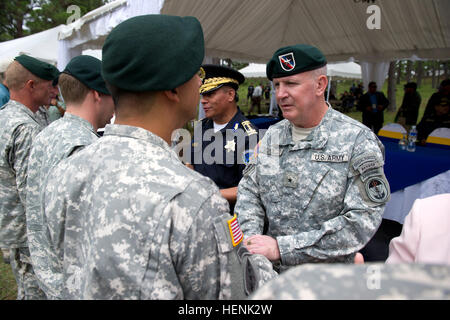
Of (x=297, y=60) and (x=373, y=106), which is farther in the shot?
(x=373, y=106)

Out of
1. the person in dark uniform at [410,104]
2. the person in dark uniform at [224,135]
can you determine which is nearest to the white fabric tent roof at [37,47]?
the person in dark uniform at [224,135]

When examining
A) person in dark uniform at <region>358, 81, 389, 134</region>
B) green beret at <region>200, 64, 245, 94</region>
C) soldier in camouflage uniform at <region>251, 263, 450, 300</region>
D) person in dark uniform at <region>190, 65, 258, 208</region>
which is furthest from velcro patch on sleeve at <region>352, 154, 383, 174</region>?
person in dark uniform at <region>358, 81, 389, 134</region>

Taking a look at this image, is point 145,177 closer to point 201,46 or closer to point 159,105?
point 159,105

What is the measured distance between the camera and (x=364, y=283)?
1.32 feet

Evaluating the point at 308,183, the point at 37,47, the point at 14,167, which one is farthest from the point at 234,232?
the point at 37,47

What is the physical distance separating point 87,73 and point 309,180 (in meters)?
1.54

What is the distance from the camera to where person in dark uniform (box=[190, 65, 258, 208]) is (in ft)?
8.81

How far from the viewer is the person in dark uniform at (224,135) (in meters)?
2.69

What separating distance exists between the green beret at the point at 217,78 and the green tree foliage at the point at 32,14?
1681 cm

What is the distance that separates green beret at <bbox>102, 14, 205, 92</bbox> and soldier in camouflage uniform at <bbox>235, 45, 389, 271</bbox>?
1.07 m

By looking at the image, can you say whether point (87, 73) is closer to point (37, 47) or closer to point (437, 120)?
point (437, 120)

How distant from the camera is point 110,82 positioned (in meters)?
0.93
